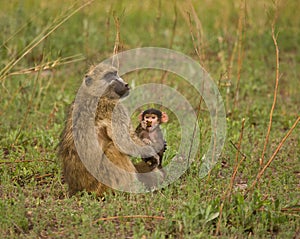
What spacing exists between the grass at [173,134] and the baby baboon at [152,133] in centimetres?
30

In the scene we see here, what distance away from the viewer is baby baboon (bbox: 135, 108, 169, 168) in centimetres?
539

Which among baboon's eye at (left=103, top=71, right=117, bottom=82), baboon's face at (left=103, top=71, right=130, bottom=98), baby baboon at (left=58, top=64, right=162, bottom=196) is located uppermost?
baboon's eye at (left=103, top=71, right=117, bottom=82)

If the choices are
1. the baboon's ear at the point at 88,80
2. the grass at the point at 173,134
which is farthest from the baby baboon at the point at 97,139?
the grass at the point at 173,134

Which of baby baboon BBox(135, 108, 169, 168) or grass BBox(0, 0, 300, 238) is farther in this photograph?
baby baboon BBox(135, 108, 169, 168)

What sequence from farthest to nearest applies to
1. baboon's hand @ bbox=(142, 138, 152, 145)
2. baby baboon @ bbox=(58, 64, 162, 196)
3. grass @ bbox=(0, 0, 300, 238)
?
baboon's hand @ bbox=(142, 138, 152, 145)
baby baboon @ bbox=(58, 64, 162, 196)
grass @ bbox=(0, 0, 300, 238)

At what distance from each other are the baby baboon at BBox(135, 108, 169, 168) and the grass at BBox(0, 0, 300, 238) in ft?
0.97

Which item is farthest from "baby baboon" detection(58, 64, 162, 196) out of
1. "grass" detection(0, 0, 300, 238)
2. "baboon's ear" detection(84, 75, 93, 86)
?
"grass" detection(0, 0, 300, 238)

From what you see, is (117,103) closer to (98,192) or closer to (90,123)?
(90,123)

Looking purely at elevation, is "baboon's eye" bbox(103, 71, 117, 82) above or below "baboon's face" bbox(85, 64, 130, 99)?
above

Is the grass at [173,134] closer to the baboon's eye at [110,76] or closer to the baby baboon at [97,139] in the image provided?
the baby baboon at [97,139]

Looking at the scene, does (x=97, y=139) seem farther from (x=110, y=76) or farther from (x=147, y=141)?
(x=110, y=76)

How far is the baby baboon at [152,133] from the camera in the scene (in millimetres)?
5387

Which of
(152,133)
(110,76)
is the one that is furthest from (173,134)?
(110,76)

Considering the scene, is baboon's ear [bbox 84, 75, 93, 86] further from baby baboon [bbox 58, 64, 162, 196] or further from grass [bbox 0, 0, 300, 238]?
grass [bbox 0, 0, 300, 238]
